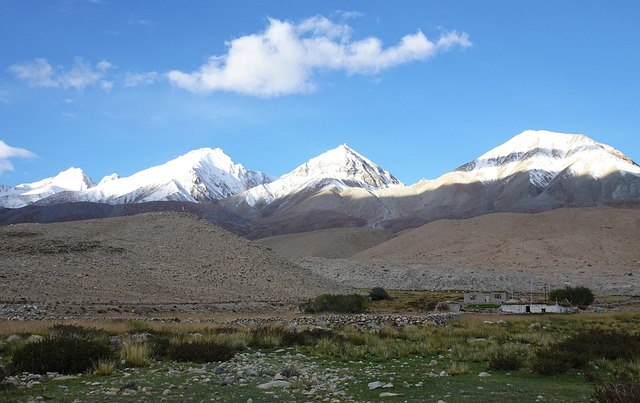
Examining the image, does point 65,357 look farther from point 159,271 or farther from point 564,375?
point 159,271

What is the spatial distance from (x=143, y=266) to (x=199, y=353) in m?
41.8

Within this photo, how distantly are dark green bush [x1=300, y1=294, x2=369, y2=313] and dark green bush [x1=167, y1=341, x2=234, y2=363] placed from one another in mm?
26461

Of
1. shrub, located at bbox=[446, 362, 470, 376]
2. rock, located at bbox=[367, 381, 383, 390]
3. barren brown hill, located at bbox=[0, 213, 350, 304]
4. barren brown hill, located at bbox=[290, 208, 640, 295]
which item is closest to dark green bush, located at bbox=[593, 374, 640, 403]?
rock, located at bbox=[367, 381, 383, 390]

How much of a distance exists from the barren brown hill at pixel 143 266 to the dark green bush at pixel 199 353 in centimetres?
2700

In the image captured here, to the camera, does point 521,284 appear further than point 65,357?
Yes

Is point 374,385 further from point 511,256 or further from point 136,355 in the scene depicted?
point 511,256

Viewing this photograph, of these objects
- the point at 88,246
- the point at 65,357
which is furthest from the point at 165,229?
the point at 65,357

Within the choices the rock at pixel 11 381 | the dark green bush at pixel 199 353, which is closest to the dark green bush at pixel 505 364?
the dark green bush at pixel 199 353

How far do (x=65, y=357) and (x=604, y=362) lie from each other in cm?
1169

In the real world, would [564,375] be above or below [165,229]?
below

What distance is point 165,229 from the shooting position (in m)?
68.8

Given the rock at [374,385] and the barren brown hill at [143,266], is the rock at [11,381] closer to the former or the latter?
the rock at [374,385]

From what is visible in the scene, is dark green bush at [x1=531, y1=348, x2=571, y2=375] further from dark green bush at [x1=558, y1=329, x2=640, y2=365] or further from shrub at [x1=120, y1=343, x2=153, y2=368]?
shrub at [x1=120, y1=343, x2=153, y2=368]

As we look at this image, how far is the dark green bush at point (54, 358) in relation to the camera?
12.2 m
